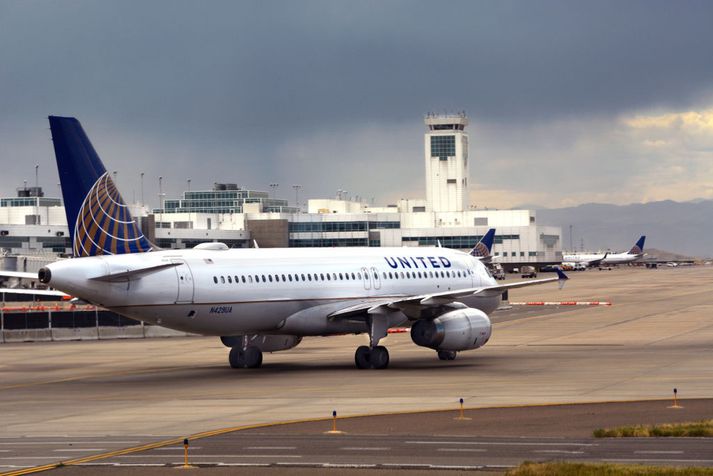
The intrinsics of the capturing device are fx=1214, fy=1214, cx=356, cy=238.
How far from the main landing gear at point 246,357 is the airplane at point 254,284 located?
1.5 inches

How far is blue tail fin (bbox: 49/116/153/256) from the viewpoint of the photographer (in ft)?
131

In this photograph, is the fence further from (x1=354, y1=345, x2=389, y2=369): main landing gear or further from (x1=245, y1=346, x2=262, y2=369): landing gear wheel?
(x1=354, y1=345, x2=389, y2=369): main landing gear

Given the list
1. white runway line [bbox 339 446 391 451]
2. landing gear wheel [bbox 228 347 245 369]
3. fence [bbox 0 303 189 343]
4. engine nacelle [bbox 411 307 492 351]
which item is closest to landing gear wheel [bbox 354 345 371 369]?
engine nacelle [bbox 411 307 492 351]

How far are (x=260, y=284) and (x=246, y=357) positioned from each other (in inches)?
157

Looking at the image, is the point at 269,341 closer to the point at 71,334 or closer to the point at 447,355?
the point at 447,355

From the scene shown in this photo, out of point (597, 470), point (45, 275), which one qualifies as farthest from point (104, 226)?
point (597, 470)

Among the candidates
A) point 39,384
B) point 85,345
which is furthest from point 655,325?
point 39,384

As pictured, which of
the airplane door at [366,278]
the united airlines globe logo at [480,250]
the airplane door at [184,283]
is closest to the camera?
the airplane door at [184,283]

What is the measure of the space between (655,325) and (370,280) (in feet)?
86.5

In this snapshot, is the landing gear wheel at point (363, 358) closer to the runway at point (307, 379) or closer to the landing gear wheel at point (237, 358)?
the runway at point (307, 379)

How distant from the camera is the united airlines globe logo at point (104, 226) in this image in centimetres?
3978

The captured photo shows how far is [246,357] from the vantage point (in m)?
46.4

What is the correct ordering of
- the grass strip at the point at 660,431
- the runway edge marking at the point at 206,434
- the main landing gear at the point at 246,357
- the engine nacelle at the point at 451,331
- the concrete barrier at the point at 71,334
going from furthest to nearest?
the concrete barrier at the point at 71,334 < the main landing gear at the point at 246,357 < the engine nacelle at the point at 451,331 < the grass strip at the point at 660,431 < the runway edge marking at the point at 206,434

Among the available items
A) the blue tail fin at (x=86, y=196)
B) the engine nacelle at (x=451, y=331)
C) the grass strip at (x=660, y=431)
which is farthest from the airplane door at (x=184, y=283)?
the grass strip at (x=660, y=431)
